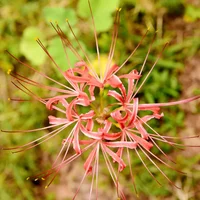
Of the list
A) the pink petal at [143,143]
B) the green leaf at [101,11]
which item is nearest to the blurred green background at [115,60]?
the green leaf at [101,11]

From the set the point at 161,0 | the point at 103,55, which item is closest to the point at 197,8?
the point at 161,0

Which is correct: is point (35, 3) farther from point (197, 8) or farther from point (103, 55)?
point (197, 8)

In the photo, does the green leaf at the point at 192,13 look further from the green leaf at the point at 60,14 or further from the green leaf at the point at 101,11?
the green leaf at the point at 60,14

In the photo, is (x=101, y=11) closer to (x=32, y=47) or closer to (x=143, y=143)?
(x=32, y=47)

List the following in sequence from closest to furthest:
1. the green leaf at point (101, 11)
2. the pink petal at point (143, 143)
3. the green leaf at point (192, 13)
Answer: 1. the pink petal at point (143, 143)
2. the green leaf at point (101, 11)
3. the green leaf at point (192, 13)

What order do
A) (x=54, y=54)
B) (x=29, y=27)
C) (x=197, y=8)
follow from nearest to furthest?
(x=54, y=54) < (x=197, y=8) < (x=29, y=27)

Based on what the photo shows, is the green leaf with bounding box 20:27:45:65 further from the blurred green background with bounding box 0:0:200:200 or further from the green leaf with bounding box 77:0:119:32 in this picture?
the green leaf with bounding box 77:0:119:32
